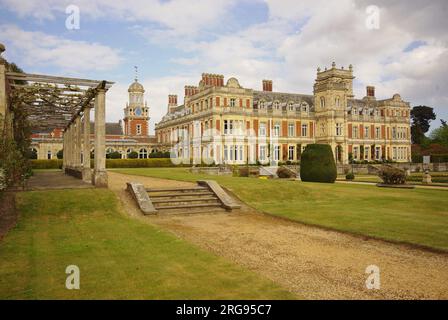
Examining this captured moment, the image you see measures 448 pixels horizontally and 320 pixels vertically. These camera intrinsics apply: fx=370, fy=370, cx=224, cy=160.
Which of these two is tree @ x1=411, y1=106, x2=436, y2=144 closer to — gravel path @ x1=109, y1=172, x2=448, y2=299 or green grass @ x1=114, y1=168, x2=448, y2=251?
green grass @ x1=114, y1=168, x2=448, y2=251

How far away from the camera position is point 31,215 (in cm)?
1180

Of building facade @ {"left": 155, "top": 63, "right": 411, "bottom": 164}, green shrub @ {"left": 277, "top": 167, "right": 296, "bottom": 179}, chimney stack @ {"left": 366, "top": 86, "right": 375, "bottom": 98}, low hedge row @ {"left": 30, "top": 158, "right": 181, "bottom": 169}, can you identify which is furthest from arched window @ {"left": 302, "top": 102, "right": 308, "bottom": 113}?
green shrub @ {"left": 277, "top": 167, "right": 296, "bottom": 179}

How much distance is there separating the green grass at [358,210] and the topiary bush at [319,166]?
7480 millimetres

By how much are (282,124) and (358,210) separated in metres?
43.4

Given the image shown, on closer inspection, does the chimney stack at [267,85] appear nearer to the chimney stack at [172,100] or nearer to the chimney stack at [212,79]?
the chimney stack at [212,79]

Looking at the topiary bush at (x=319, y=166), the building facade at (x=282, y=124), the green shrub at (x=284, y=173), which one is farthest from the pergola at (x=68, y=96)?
the building facade at (x=282, y=124)

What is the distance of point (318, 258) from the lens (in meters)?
7.75

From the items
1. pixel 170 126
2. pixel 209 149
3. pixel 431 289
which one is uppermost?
pixel 170 126

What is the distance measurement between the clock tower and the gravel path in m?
65.1

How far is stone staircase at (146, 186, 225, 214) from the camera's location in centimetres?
1384
